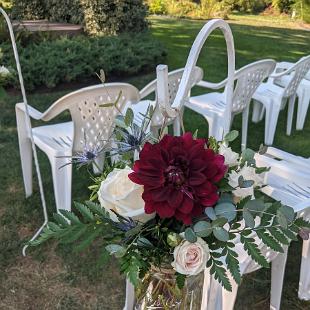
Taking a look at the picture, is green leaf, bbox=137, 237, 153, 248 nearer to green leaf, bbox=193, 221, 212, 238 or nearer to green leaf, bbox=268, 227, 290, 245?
green leaf, bbox=193, 221, 212, 238

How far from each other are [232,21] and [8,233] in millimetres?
12846

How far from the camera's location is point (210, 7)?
15648 millimetres

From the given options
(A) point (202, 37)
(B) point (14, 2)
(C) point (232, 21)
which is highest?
(A) point (202, 37)

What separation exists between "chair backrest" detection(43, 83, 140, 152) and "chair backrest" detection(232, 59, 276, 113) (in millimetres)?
1206

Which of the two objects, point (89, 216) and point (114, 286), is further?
point (114, 286)

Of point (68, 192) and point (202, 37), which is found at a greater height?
point (202, 37)

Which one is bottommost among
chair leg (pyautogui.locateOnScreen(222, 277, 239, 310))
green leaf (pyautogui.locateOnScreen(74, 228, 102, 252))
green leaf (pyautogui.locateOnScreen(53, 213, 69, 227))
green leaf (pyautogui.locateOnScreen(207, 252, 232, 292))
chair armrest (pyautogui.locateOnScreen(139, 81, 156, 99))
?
chair leg (pyautogui.locateOnScreen(222, 277, 239, 310))

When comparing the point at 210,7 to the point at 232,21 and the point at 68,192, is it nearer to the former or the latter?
the point at 232,21

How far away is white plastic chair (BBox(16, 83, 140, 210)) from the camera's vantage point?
9.36 ft

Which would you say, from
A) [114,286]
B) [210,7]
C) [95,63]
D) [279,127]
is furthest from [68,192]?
[210,7]

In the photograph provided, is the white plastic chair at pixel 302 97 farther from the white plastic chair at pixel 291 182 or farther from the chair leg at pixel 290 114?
the white plastic chair at pixel 291 182

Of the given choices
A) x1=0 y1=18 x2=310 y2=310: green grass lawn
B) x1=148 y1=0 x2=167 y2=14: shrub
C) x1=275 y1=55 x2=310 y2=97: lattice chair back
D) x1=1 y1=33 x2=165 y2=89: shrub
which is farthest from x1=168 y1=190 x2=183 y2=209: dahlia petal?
x1=148 y1=0 x2=167 y2=14: shrub

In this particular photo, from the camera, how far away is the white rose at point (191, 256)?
0.96 metres

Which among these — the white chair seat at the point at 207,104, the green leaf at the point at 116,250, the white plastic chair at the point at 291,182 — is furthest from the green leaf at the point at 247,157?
the white chair seat at the point at 207,104
